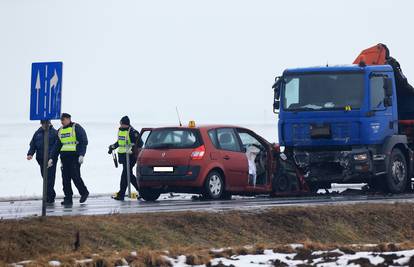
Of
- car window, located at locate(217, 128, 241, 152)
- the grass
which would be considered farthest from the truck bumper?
the grass

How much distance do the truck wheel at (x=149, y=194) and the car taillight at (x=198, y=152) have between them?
4.35 ft

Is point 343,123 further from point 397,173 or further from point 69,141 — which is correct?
point 69,141

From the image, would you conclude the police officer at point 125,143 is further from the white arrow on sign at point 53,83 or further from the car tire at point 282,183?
A: the white arrow on sign at point 53,83

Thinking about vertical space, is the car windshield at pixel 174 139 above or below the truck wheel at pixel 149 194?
above

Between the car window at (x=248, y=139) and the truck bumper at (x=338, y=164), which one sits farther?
the truck bumper at (x=338, y=164)

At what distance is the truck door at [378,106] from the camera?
26812 mm

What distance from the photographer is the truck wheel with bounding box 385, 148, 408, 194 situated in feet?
90.3

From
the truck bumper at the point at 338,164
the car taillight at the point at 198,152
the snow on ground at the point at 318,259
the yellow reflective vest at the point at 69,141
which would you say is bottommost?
the snow on ground at the point at 318,259

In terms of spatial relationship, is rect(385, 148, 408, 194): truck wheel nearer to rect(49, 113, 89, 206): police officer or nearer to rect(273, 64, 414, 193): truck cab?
rect(273, 64, 414, 193): truck cab

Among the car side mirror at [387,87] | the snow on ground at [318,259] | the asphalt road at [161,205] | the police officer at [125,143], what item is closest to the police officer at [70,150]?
the asphalt road at [161,205]

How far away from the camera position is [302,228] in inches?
760

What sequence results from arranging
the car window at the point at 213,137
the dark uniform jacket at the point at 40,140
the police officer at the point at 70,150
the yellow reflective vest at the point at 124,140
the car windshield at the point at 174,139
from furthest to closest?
1. the yellow reflective vest at the point at 124,140
2. the dark uniform jacket at the point at 40,140
3. the car window at the point at 213,137
4. the car windshield at the point at 174,139
5. the police officer at the point at 70,150

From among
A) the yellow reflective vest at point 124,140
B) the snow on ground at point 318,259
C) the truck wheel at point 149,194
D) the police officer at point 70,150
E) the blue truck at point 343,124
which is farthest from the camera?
the yellow reflective vest at point 124,140

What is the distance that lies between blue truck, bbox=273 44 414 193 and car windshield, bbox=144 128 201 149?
8.89 ft
